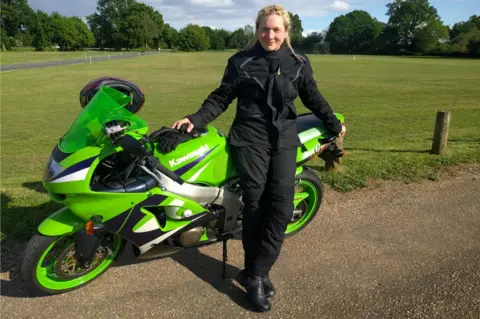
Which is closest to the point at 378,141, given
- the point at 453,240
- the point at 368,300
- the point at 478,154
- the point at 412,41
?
the point at 478,154

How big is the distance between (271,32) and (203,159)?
43.6 inches

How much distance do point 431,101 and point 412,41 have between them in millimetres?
102550

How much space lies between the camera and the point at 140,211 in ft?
9.71

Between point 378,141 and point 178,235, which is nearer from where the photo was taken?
point 178,235

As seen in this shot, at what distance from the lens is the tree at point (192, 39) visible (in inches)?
4879

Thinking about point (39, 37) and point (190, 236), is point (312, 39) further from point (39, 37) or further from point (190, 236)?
point (190, 236)

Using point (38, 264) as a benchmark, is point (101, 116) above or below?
above

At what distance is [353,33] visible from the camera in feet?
390

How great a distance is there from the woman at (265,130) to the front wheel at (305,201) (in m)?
0.88

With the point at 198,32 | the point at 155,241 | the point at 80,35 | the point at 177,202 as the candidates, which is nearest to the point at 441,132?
the point at 177,202

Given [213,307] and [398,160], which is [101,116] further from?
[398,160]

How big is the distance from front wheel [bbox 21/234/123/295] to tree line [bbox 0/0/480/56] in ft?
287

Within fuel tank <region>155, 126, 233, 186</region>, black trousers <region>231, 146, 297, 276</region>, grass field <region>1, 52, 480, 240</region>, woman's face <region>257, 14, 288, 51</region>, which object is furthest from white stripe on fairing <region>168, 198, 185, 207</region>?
grass field <region>1, 52, 480, 240</region>

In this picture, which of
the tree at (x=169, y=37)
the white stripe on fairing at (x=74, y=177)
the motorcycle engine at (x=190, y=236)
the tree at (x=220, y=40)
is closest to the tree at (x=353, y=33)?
the tree at (x=220, y=40)
